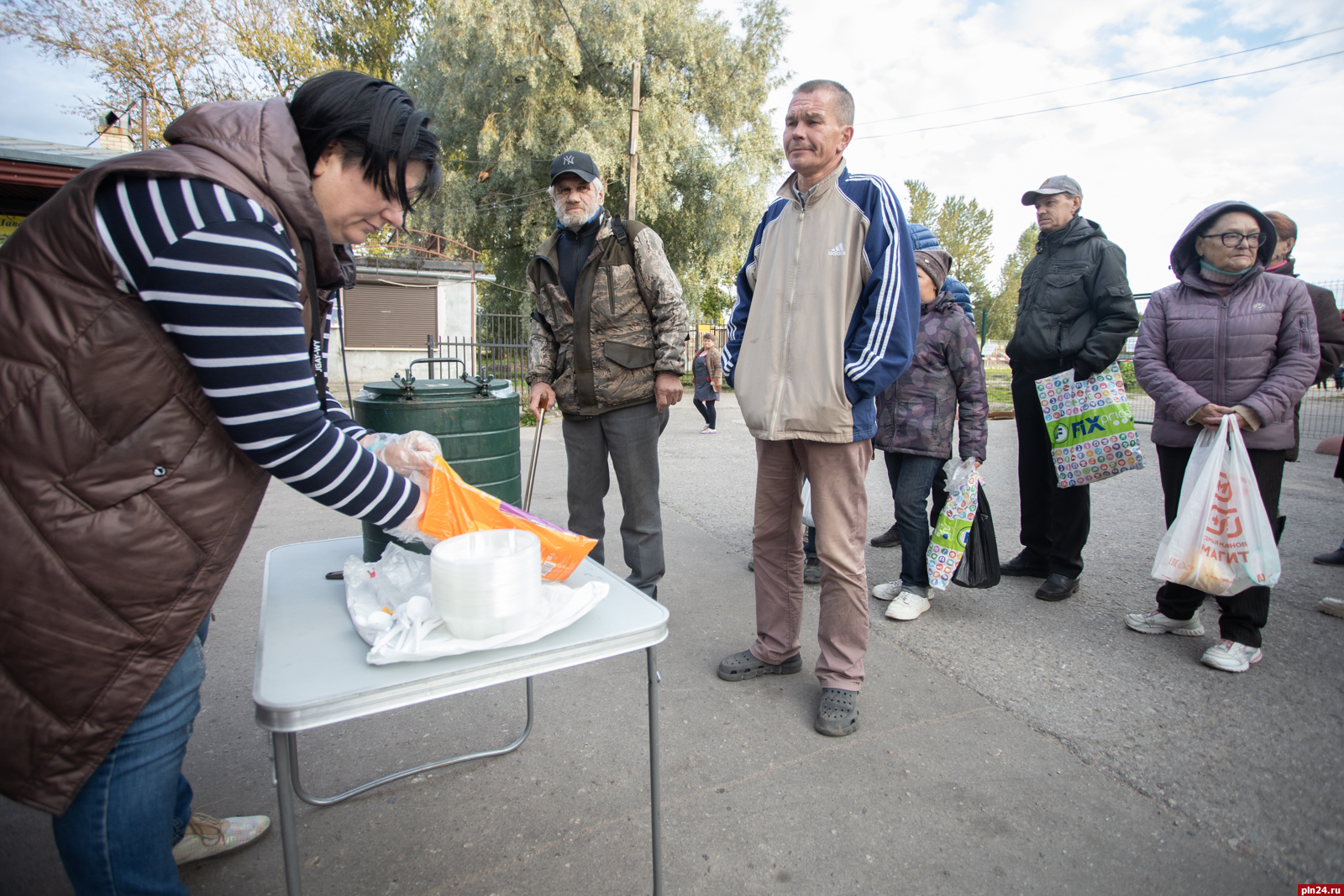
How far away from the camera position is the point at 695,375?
32.9ft

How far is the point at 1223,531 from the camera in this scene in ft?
8.82

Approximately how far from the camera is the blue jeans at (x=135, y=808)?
3.73ft

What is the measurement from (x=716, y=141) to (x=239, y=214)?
1659cm

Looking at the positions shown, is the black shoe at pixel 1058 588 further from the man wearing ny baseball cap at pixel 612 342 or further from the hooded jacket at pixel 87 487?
the hooded jacket at pixel 87 487

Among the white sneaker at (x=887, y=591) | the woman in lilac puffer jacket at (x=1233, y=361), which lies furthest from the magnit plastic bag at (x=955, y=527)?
the woman in lilac puffer jacket at (x=1233, y=361)

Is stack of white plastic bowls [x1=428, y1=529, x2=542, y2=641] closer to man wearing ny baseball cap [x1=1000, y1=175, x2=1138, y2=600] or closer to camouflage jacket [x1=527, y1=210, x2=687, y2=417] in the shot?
camouflage jacket [x1=527, y1=210, x2=687, y2=417]

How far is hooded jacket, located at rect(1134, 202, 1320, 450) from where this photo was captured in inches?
108

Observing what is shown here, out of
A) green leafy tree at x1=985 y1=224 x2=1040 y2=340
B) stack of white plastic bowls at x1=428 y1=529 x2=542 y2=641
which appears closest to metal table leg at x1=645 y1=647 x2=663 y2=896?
stack of white plastic bowls at x1=428 y1=529 x2=542 y2=641

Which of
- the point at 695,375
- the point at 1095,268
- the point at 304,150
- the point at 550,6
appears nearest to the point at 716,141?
the point at 550,6

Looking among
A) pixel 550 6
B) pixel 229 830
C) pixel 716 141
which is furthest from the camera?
pixel 716 141

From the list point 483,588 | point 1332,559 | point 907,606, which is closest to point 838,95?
point 483,588

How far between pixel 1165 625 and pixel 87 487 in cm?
370

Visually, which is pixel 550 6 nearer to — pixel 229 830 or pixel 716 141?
pixel 716 141

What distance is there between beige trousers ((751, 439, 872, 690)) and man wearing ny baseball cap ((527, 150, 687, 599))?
71cm
